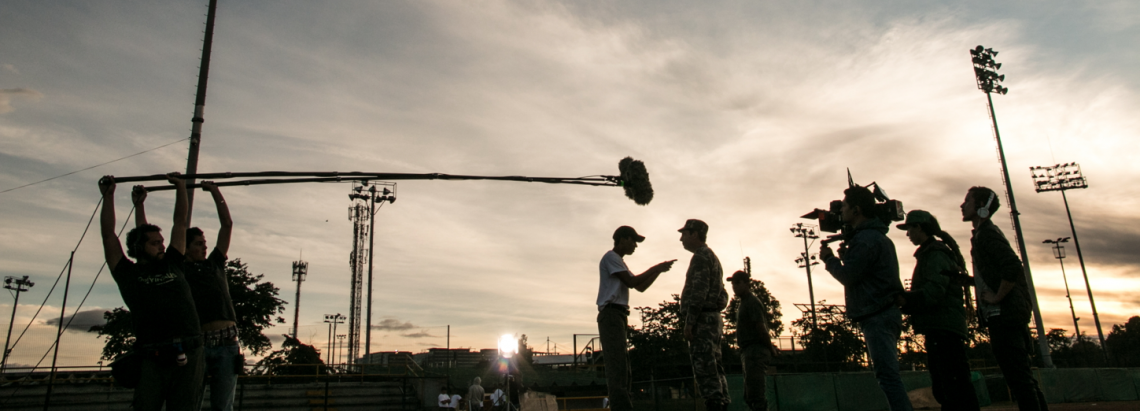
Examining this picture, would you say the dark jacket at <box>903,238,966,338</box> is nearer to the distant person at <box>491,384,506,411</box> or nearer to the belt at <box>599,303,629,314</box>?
the belt at <box>599,303,629,314</box>

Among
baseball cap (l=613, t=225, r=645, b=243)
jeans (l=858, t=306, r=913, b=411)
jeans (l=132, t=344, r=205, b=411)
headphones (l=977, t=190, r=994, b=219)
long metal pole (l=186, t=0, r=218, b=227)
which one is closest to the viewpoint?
jeans (l=132, t=344, r=205, b=411)

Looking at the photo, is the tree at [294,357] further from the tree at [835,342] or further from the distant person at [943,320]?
the distant person at [943,320]

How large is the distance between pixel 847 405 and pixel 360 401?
18.1m

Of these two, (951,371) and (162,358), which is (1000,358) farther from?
(162,358)

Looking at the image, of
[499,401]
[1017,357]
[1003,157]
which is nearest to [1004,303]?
[1017,357]

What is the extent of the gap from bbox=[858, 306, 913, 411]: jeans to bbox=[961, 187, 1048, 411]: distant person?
3.04 ft

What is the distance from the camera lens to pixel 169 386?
3762 mm

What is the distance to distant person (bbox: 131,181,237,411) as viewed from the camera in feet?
15.4

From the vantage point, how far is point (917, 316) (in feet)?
14.4

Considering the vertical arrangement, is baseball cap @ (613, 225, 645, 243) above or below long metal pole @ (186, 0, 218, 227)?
below

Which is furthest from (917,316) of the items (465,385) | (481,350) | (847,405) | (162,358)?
(481,350)

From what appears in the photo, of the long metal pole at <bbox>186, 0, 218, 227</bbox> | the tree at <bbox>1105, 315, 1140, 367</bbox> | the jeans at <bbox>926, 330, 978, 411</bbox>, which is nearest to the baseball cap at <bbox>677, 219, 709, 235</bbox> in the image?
the jeans at <bbox>926, 330, 978, 411</bbox>

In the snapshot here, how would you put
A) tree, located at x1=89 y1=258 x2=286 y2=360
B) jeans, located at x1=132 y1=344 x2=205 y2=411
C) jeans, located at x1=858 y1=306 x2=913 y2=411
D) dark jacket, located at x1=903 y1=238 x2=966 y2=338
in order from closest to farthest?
jeans, located at x1=132 y1=344 x2=205 y2=411 → jeans, located at x1=858 y1=306 x2=913 y2=411 → dark jacket, located at x1=903 y1=238 x2=966 y2=338 → tree, located at x1=89 y1=258 x2=286 y2=360

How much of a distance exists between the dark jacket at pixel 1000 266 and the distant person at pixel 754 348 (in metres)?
2.05
